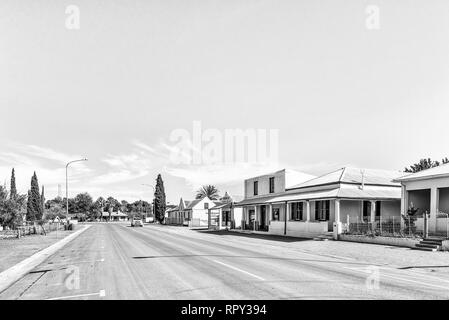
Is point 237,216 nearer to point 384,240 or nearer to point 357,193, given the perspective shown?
point 357,193

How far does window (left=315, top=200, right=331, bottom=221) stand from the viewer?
109ft

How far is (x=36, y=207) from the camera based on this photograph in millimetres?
83188

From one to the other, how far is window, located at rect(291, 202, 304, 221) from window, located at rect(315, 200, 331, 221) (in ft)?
7.81

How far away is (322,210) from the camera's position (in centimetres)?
3394

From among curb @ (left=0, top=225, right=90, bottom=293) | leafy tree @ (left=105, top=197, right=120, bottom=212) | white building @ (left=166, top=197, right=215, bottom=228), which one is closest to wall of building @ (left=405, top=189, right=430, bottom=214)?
curb @ (left=0, top=225, right=90, bottom=293)

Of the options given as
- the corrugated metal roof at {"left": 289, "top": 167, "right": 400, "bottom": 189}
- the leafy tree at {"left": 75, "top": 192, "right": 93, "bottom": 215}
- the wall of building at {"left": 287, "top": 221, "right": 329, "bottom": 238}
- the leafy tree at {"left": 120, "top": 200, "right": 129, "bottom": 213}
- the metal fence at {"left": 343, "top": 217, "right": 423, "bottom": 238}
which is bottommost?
the leafy tree at {"left": 120, "top": 200, "right": 129, "bottom": 213}

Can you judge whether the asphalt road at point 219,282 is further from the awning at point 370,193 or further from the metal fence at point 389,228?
the awning at point 370,193

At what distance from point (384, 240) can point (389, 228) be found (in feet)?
5.98

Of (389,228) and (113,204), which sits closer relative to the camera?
(389,228)

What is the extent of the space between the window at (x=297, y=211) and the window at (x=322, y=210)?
2.38 meters

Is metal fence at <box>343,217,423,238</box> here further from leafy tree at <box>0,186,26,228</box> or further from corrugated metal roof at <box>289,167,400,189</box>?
leafy tree at <box>0,186,26,228</box>

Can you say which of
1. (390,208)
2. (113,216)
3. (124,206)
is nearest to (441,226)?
(390,208)

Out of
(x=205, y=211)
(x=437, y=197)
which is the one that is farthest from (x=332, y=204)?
(x=205, y=211)
